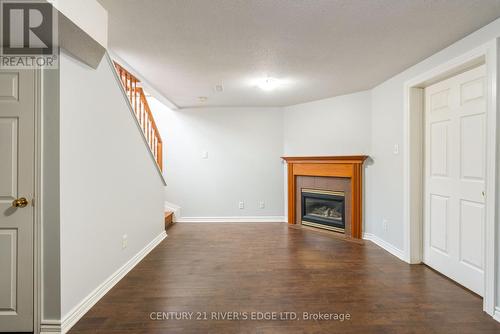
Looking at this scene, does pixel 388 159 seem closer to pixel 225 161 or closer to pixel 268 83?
pixel 268 83

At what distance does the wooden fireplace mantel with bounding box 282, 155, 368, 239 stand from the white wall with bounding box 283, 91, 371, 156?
0.21 m

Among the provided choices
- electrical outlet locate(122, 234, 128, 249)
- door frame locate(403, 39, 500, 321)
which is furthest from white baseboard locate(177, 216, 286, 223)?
door frame locate(403, 39, 500, 321)

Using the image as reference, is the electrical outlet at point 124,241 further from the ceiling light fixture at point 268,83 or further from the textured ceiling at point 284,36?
the ceiling light fixture at point 268,83

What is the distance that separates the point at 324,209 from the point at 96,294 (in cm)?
350

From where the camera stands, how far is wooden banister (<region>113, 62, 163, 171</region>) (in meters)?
3.04

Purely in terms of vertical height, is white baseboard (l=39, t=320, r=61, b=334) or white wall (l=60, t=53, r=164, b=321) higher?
white wall (l=60, t=53, r=164, b=321)

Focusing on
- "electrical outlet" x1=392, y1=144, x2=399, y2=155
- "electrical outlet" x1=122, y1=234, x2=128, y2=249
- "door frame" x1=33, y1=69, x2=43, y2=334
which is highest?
"electrical outlet" x1=392, y1=144, x2=399, y2=155

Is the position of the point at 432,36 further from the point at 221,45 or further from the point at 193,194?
the point at 193,194

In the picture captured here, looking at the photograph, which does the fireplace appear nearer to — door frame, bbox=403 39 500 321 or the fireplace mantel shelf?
the fireplace mantel shelf

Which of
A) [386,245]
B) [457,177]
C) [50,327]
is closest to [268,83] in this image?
[457,177]

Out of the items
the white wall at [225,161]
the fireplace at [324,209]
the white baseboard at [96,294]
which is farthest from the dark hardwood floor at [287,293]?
the white wall at [225,161]

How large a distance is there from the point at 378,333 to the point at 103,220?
7.56ft

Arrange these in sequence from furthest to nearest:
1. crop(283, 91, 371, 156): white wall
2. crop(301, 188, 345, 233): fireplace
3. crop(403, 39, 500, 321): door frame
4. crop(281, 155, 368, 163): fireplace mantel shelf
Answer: crop(301, 188, 345, 233): fireplace, crop(283, 91, 371, 156): white wall, crop(281, 155, 368, 163): fireplace mantel shelf, crop(403, 39, 500, 321): door frame

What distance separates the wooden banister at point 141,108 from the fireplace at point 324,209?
8.74 ft
